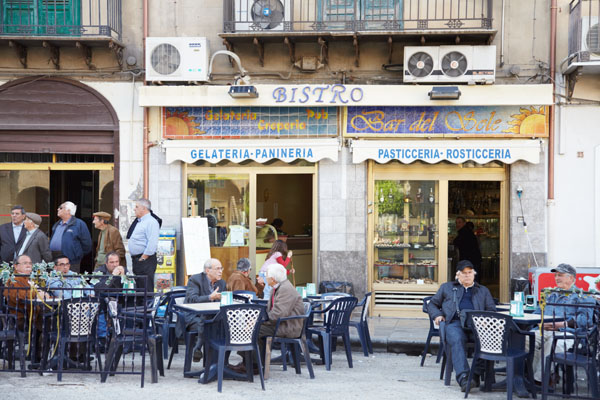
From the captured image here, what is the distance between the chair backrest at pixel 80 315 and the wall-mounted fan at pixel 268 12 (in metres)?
6.13

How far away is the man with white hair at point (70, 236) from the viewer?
11805 mm

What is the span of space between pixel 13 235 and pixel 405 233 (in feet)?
20.6

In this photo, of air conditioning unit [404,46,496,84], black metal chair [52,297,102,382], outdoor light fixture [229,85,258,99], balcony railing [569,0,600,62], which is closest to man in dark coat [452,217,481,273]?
air conditioning unit [404,46,496,84]

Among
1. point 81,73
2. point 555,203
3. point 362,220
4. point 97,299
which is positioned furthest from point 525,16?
point 97,299

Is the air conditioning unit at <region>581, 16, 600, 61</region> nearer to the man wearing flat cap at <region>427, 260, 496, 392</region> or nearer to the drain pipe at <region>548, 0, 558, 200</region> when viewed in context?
the drain pipe at <region>548, 0, 558, 200</region>

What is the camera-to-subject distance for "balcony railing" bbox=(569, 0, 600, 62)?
12.1 metres

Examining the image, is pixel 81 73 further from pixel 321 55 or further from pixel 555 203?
pixel 555 203

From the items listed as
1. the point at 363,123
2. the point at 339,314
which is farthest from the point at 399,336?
the point at 363,123

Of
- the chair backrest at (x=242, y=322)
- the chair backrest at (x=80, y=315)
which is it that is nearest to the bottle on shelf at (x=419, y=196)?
the chair backrest at (x=242, y=322)

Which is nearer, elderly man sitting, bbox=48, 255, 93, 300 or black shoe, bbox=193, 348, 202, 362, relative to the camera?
elderly man sitting, bbox=48, 255, 93, 300

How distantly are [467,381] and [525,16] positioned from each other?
7.10m

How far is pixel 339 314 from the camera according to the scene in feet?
31.7

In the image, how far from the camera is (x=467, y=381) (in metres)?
8.09

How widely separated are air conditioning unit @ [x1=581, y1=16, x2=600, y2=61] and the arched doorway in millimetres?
7640
